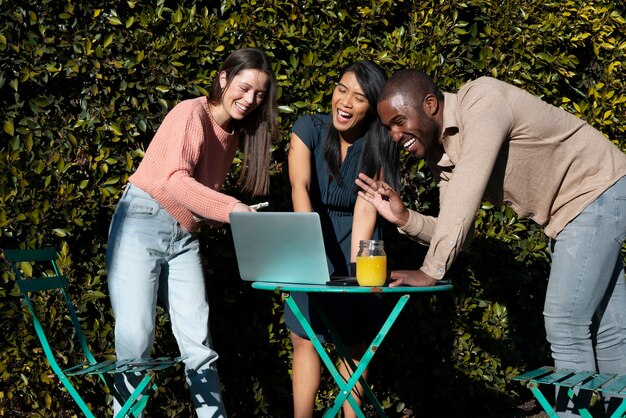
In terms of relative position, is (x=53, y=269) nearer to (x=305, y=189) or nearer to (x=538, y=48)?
(x=305, y=189)

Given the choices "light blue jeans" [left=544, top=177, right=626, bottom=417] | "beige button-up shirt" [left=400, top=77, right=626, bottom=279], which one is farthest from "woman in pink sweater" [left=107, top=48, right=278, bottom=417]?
"light blue jeans" [left=544, top=177, right=626, bottom=417]

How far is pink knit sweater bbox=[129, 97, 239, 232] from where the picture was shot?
13.2 ft

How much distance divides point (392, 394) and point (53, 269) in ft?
7.38

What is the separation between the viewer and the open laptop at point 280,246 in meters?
3.63

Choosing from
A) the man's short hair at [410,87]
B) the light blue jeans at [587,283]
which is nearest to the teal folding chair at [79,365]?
the man's short hair at [410,87]

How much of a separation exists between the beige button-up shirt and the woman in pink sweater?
922 millimetres

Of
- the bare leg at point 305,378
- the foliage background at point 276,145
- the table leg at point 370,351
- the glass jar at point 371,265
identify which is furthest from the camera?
the bare leg at point 305,378

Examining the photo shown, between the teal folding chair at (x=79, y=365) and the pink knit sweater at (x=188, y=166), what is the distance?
59 centimetres

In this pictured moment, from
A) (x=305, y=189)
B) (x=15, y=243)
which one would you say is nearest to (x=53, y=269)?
(x=15, y=243)

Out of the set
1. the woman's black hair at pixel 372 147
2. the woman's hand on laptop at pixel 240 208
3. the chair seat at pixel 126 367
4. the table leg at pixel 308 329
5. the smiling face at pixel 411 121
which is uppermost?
the smiling face at pixel 411 121

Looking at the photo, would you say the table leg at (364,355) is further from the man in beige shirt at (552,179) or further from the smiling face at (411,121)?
the smiling face at (411,121)

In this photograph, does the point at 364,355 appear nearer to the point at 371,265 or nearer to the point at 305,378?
the point at 371,265

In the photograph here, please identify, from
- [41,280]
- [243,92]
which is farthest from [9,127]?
[243,92]

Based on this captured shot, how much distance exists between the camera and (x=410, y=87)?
3.78 metres
